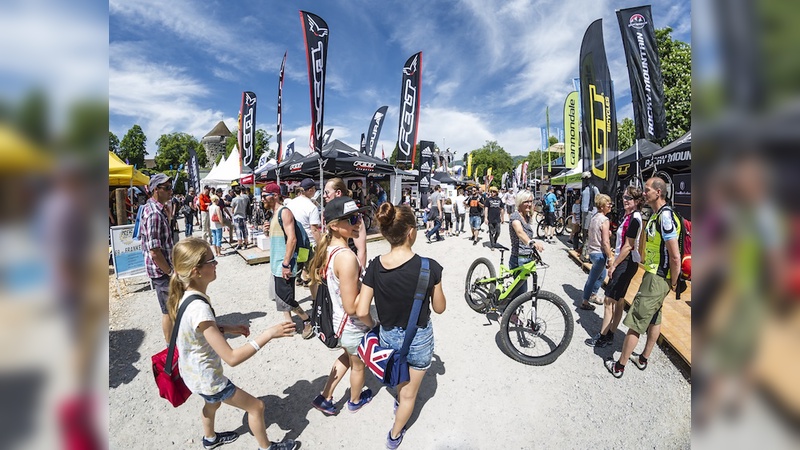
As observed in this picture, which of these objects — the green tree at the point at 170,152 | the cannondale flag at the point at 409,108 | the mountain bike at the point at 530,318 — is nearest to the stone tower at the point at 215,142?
the green tree at the point at 170,152

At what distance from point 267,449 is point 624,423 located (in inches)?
112

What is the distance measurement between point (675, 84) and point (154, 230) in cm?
1976

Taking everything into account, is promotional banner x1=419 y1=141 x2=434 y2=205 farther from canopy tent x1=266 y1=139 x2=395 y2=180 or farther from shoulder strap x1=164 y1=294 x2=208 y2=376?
shoulder strap x1=164 y1=294 x2=208 y2=376

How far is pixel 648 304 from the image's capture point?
3234 millimetres

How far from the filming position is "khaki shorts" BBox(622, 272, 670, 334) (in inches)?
127

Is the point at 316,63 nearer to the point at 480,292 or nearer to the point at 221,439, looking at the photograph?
the point at 480,292

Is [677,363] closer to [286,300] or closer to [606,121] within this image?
[286,300]

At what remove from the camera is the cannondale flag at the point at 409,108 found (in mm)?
10477

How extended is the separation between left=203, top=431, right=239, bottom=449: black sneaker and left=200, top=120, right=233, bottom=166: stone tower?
69.7 m

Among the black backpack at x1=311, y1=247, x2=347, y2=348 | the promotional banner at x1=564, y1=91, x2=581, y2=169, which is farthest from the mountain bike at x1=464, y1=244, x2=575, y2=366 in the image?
the promotional banner at x1=564, y1=91, x2=581, y2=169

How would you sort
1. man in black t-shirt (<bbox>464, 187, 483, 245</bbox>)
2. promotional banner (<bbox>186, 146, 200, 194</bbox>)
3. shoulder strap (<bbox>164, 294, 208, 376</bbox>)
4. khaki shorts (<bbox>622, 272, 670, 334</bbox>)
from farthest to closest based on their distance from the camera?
promotional banner (<bbox>186, 146, 200, 194</bbox>), man in black t-shirt (<bbox>464, 187, 483, 245</bbox>), khaki shorts (<bbox>622, 272, 670, 334</bbox>), shoulder strap (<bbox>164, 294, 208, 376</bbox>)

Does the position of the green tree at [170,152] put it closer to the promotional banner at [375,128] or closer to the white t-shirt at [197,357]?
the promotional banner at [375,128]

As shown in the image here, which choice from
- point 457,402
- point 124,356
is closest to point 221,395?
point 457,402
